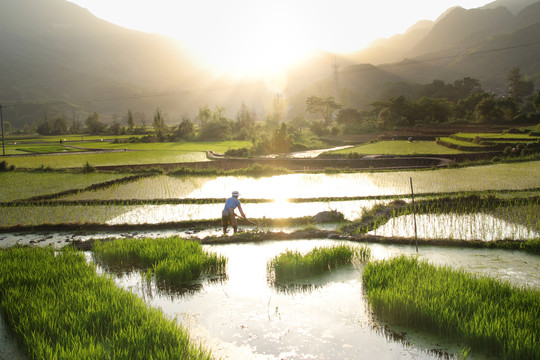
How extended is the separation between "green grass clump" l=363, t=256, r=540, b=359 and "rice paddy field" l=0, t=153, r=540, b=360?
0.02 metres

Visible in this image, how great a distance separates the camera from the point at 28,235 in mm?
9828

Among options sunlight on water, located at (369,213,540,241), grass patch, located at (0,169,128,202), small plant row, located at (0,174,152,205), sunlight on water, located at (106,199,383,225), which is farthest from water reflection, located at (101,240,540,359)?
grass patch, located at (0,169,128,202)

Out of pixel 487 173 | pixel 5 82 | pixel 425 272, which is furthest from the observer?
pixel 5 82

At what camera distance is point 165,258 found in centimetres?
676

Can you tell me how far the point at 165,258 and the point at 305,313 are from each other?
9.29 feet

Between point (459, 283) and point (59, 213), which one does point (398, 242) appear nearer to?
point (459, 283)

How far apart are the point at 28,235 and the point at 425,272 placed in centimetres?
919

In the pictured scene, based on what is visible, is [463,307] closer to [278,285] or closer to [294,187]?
[278,285]

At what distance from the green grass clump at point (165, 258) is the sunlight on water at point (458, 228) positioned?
3.86m

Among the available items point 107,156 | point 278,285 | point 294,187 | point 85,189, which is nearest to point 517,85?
point 107,156

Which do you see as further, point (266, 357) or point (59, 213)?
point (59, 213)

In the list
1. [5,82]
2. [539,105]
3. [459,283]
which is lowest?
[459,283]

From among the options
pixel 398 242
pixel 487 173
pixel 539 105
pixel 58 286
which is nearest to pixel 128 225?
pixel 58 286

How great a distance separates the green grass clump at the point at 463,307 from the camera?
3814 mm
